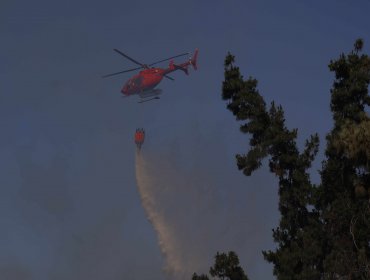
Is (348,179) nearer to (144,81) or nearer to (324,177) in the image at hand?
(324,177)

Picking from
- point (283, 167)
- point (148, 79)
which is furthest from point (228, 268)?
Result: point (148, 79)

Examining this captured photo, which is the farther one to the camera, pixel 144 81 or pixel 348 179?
pixel 144 81

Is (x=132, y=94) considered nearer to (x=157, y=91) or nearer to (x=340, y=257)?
(x=157, y=91)

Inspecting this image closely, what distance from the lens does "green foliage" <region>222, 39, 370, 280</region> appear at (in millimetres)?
44156

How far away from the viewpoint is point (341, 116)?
4947 cm

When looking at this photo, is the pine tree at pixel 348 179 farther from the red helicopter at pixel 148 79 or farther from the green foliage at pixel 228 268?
the red helicopter at pixel 148 79

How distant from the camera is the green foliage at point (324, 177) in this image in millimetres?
44156

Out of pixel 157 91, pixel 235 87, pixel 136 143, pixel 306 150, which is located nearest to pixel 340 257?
pixel 306 150

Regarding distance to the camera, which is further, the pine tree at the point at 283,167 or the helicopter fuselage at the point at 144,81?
the helicopter fuselage at the point at 144,81

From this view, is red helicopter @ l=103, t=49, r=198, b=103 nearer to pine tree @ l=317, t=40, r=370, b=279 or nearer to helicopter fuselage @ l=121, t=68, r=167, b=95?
helicopter fuselage @ l=121, t=68, r=167, b=95

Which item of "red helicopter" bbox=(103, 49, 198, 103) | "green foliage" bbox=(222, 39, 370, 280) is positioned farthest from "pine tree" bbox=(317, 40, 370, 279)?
"red helicopter" bbox=(103, 49, 198, 103)

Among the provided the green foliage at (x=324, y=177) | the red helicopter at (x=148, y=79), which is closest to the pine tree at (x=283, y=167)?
the green foliage at (x=324, y=177)

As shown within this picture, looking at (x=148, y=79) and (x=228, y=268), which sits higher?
(x=148, y=79)

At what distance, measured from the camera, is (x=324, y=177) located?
156 feet
